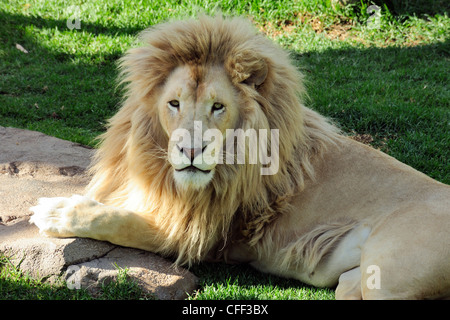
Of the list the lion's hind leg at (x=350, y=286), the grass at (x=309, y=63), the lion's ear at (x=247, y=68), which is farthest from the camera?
the grass at (x=309, y=63)

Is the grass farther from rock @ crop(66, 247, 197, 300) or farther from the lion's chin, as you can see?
the lion's chin

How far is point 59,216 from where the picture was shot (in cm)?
358

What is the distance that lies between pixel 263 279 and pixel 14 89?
4499mm

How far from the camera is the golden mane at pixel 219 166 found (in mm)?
3541

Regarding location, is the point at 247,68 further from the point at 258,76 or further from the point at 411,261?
the point at 411,261

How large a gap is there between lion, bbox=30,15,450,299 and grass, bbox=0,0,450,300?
1911 millimetres

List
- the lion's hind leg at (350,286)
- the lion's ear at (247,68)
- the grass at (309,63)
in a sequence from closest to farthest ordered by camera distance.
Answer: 1. the lion's hind leg at (350,286)
2. the lion's ear at (247,68)
3. the grass at (309,63)

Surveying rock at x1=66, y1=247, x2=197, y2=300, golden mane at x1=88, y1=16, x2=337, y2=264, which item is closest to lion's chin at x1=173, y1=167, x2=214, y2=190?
golden mane at x1=88, y1=16, x2=337, y2=264

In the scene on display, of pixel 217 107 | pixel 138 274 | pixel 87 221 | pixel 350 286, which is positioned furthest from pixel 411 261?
pixel 87 221

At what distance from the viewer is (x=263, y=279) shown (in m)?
3.82

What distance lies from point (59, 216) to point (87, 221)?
18 centimetres

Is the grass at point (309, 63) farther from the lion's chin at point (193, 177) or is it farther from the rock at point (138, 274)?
the lion's chin at point (193, 177)

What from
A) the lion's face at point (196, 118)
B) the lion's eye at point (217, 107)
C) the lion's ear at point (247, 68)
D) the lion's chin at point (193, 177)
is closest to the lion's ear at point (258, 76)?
the lion's ear at point (247, 68)
